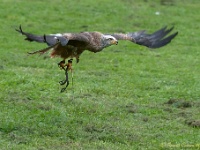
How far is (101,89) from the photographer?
44.7ft

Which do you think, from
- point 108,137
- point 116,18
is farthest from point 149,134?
point 116,18

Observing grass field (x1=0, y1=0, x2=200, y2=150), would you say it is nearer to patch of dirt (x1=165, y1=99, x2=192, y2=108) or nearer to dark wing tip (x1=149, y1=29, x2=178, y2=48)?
patch of dirt (x1=165, y1=99, x2=192, y2=108)

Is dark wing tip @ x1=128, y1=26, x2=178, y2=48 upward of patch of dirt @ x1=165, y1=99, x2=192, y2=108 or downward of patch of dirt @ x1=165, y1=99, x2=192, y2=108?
upward

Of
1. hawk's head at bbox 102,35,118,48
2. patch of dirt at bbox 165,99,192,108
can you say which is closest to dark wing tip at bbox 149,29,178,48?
hawk's head at bbox 102,35,118,48

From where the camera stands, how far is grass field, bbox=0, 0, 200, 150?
10.2 metres

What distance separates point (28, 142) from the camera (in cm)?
965

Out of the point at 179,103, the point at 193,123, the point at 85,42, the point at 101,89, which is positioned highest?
the point at 85,42

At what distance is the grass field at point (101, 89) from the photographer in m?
10.2

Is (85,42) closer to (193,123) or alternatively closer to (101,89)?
(193,123)

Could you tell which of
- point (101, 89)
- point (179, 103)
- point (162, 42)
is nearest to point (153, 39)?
point (162, 42)

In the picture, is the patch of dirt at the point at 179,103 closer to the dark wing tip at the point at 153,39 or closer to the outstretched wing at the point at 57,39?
the dark wing tip at the point at 153,39

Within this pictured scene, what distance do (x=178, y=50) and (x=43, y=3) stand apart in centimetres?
666

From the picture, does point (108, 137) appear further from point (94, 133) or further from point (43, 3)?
point (43, 3)

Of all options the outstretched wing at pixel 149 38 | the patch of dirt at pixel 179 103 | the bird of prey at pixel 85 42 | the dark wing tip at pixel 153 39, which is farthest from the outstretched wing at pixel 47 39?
the patch of dirt at pixel 179 103
